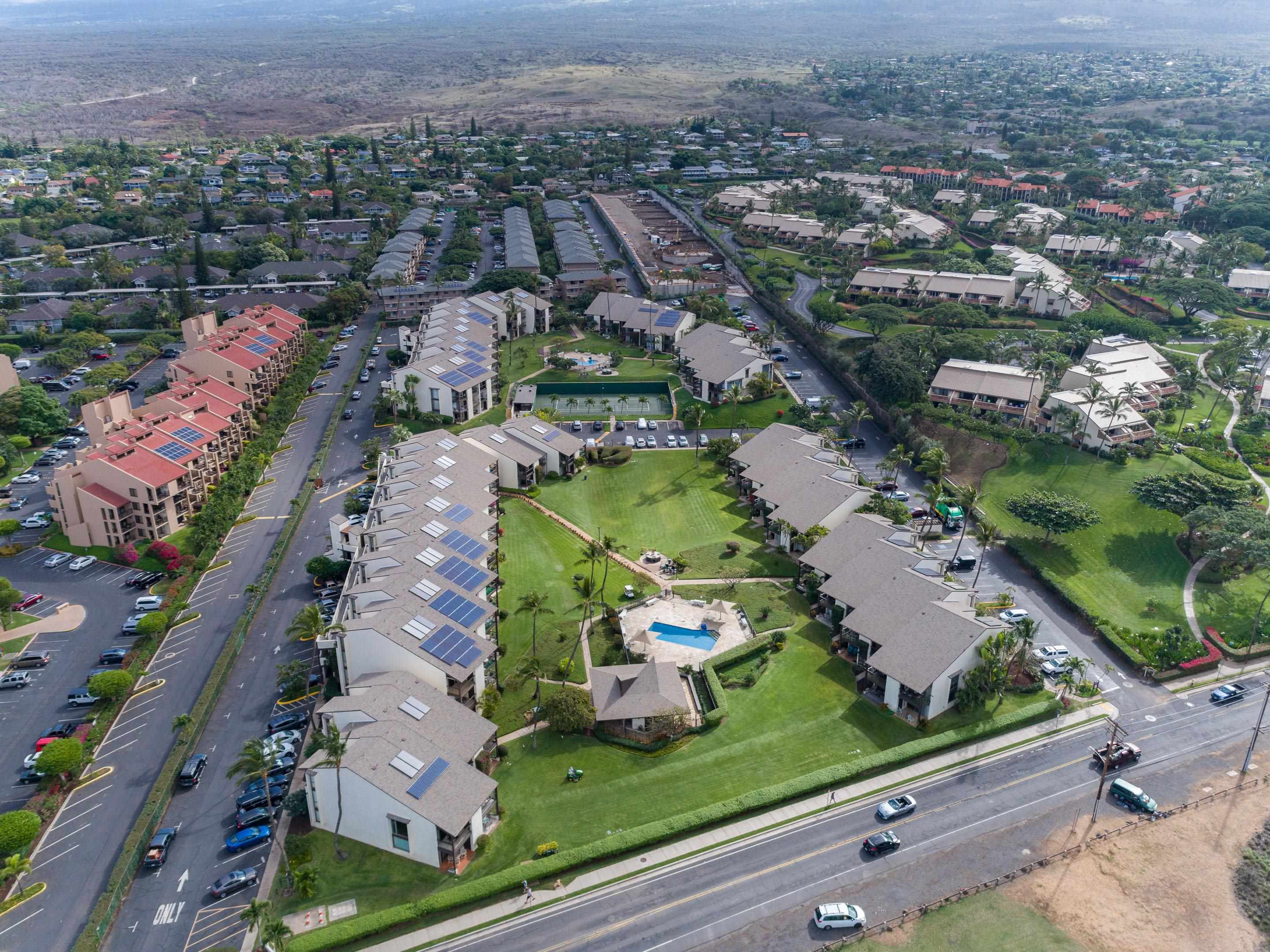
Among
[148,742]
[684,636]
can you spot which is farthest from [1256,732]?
[148,742]

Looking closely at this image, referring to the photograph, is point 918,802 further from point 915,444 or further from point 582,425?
point 582,425

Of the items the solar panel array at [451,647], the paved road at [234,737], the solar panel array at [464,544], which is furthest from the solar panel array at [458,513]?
the solar panel array at [451,647]

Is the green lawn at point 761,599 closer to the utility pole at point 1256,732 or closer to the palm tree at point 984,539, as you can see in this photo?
the palm tree at point 984,539

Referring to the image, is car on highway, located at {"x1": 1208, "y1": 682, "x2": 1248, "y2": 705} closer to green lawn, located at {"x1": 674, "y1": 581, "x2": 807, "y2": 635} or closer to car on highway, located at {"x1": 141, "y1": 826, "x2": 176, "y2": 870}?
green lawn, located at {"x1": 674, "y1": 581, "x2": 807, "y2": 635}

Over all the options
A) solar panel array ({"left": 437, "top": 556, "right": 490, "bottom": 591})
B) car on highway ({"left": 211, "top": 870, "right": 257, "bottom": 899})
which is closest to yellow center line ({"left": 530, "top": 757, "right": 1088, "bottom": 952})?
car on highway ({"left": 211, "top": 870, "right": 257, "bottom": 899})

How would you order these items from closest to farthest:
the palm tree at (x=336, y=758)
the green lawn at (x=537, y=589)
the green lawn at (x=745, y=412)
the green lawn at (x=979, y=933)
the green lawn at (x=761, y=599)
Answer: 1. the green lawn at (x=979, y=933)
2. the palm tree at (x=336, y=758)
3. the green lawn at (x=537, y=589)
4. the green lawn at (x=761, y=599)
5. the green lawn at (x=745, y=412)
